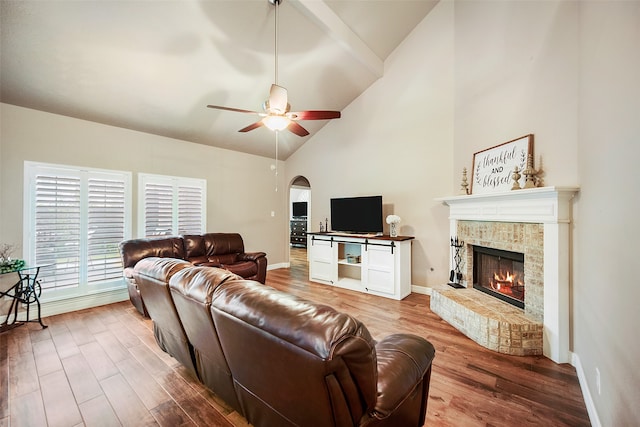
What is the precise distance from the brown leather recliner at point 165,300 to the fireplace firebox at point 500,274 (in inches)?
128

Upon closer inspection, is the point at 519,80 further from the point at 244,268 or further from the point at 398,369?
the point at 244,268

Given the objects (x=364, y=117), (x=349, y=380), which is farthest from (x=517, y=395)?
(x=364, y=117)

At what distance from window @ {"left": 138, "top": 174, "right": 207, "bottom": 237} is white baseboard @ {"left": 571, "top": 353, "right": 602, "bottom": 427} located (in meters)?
5.25

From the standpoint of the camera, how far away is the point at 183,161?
4.66m

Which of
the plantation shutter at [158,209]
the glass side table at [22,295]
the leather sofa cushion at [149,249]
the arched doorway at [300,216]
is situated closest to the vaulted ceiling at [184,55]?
the plantation shutter at [158,209]

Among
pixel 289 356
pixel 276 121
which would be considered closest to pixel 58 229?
pixel 276 121

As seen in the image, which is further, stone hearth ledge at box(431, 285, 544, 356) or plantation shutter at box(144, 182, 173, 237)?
plantation shutter at box(144, 182, 173, 237)

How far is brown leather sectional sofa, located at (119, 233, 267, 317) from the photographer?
3.46 metres

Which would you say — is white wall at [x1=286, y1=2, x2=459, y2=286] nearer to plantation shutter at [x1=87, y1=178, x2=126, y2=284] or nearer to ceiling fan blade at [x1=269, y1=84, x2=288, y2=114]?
ceiling fan blade at [x1=269, y1=84, x2=288, y2=114]

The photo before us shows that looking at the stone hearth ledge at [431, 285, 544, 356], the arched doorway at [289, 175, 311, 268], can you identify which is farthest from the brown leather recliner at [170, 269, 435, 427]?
the arched doorway at [289, 175, 311, 268]

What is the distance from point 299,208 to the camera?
9.78 m

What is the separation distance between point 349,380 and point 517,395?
1.77m

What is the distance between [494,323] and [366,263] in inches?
80.4

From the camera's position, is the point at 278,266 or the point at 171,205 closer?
the point at 171,205
